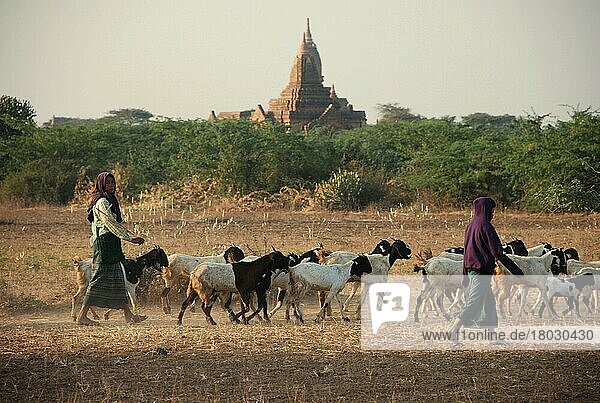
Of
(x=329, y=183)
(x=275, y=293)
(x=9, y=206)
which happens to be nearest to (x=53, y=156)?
(x=9, y=206)

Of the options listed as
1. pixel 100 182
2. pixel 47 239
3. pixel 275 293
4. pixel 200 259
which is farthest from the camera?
pixel 47 239

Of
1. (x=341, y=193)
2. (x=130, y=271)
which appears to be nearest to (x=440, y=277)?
(x=130, y=271)

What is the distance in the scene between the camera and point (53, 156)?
34094 mm

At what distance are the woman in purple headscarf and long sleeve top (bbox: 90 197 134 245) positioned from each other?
363 cm

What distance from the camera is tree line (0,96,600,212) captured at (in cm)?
2711

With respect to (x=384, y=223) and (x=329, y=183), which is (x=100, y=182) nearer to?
(x=384, y=223)

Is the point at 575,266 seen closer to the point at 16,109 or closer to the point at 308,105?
the point at 16,109

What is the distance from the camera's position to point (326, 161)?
3344cm

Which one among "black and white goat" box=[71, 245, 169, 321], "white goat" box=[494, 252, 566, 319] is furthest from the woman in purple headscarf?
"black and white goat" box=[71, 245, 169, 321]

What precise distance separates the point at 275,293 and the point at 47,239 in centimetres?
776

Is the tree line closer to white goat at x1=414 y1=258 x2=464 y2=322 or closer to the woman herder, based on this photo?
white goat at x1=414 y1=258 x2=464 y2=322

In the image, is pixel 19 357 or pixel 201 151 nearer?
pixel 19 357

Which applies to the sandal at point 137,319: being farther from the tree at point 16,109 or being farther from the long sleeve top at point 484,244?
the tree at point 16,109

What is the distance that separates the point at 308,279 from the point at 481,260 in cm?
252
